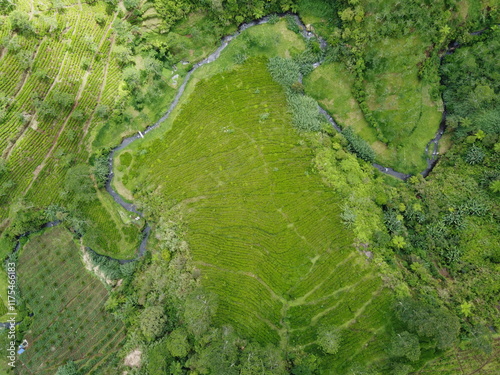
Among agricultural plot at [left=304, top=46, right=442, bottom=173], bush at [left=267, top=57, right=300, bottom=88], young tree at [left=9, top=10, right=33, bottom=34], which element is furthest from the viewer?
bush at [left=267, top=57, right=300, bottom=88]

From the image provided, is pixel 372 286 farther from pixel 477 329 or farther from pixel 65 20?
pixel 65 20

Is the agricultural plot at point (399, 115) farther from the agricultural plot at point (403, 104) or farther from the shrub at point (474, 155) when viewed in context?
the shrub at point (474, 155)

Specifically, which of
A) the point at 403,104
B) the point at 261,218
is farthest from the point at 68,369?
the point at 403,104

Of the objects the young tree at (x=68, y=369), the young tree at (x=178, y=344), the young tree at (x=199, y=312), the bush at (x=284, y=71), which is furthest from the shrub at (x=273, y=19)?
the young tree at (x=68, y=369)

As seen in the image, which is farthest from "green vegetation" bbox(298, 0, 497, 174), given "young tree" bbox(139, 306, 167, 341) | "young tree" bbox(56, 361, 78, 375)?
"young tree" bbox(56, 361, 78, 375)

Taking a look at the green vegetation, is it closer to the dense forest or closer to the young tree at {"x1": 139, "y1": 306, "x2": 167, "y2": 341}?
the dense forest

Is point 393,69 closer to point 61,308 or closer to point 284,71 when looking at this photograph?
point 284,71

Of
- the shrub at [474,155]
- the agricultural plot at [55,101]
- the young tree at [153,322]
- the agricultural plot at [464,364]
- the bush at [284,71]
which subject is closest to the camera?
the agricultural plot at [464,364]
